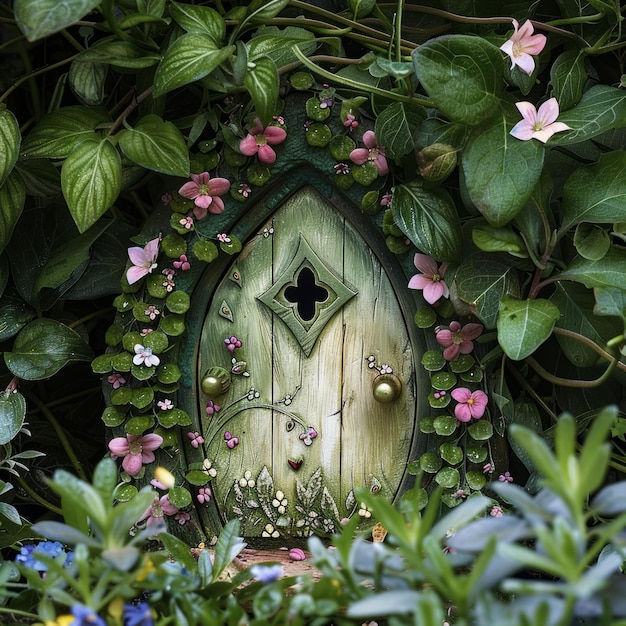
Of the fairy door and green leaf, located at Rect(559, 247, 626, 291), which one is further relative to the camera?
the fairy door

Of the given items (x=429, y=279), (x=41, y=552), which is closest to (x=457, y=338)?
(x=429, y=279)

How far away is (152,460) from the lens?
1125mm

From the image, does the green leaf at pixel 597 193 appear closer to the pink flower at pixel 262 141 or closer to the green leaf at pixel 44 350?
the pink flower at pixel 262 141

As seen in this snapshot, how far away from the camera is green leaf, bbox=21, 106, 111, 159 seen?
106 cm

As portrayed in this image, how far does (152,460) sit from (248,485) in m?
0.15

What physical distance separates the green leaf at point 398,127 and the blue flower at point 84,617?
2.23 feet

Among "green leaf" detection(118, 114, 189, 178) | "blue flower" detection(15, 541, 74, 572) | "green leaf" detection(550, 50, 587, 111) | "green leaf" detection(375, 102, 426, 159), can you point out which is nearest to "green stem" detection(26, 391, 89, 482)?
"blue flower" detection(15, 541, 74, 572)

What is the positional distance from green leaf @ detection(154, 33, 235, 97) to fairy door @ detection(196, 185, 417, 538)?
0.24m

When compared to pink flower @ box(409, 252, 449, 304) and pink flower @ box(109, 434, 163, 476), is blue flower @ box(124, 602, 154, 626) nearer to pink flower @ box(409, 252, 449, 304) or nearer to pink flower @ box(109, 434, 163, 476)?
pink flower @ box(109, 434, 163, 476)

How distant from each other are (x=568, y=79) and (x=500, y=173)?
0.72ft

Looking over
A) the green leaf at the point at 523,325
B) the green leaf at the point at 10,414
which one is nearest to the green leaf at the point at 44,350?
the green leaf at the point at 10,414

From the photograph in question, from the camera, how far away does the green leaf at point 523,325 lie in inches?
37.5

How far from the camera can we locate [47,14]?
846 mm

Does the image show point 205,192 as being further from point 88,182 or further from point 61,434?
point 61,434
